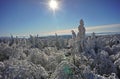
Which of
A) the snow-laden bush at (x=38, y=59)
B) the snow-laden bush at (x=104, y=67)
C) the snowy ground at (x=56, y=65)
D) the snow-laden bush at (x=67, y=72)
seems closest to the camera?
the snow-laden bush at (x=67, y=72)

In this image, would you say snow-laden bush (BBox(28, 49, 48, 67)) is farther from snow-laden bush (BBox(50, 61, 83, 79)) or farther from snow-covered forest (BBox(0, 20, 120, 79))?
snow-laden bush (BBox(50, 61, 83, 79))

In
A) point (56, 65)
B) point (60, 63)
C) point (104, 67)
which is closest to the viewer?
point (60, 63)

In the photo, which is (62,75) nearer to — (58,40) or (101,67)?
(101,67)

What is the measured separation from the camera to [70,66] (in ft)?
55.0

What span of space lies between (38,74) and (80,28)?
34.6m

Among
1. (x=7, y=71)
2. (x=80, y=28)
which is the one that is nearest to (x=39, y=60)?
(x=7, y=71)

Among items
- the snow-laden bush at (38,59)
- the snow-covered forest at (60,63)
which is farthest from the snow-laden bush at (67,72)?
the snow-laden bush at (38,59)

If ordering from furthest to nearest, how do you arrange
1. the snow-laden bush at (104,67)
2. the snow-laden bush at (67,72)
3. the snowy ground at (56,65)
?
the snow-laden bush at (104,67)
the snowy ground at (56,65)
the snow-laden bush at (67,72)

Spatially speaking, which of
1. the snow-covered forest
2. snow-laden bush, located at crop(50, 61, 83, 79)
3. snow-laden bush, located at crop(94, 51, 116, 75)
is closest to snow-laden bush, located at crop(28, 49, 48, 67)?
the snow-covered forest

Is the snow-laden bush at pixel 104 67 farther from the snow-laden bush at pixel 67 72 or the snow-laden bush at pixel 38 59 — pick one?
the snow-laden bush at pixel 67 72

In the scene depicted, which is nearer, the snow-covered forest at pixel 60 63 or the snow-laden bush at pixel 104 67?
the snow-covered forest at pixel 60 63

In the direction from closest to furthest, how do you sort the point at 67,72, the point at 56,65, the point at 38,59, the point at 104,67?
the point at 67,72 < the point at 56,65 < the point at 104,67 < the point at 38,59

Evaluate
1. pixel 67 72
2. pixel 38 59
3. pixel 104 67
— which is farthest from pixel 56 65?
pixel 67 72

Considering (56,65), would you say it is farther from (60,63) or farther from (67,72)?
(67,72)
